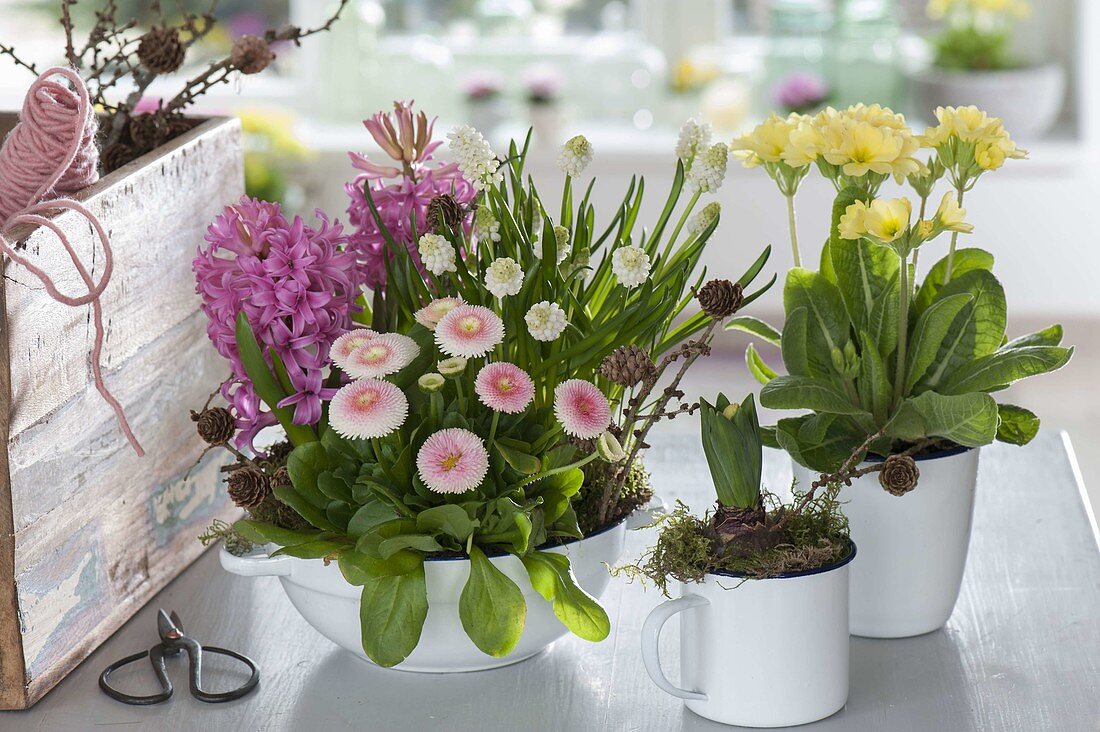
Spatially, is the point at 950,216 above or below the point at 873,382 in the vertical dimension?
above

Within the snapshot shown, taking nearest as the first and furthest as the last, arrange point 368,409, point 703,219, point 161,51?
1. point 368,409
2. point 703,219
3. point 161,51

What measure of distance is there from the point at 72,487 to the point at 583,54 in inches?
119

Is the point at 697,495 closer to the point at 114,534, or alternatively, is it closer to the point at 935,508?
the point at 935,508

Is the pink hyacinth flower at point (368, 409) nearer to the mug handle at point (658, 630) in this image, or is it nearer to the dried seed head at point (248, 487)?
the dried seed head at point (248, 487)

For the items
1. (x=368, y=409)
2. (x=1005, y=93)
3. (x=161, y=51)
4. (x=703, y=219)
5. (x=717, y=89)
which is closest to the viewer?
(x=368, y=409)

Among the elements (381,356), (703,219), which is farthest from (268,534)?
(703,219)

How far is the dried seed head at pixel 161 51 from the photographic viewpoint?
40.9 inches

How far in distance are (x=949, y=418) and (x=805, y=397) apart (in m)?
0.09

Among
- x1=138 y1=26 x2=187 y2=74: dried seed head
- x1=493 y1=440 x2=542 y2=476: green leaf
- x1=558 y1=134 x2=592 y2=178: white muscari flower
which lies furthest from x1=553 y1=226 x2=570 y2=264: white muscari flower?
x1=138 y1=26 x2=187 y2=74: dried seed head

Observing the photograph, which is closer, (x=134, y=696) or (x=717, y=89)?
(x=134, y=696)

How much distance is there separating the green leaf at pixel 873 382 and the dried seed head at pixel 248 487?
1.29 feet

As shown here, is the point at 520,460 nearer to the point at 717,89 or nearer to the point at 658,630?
the point at 658,630

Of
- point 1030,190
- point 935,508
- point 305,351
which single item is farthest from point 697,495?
point 1030,190

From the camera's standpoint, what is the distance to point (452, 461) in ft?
2.56
